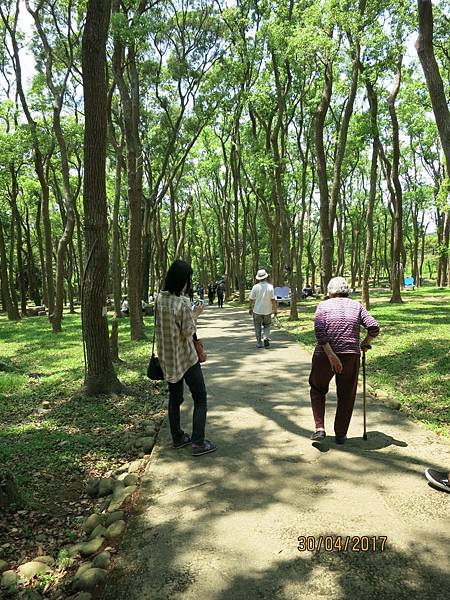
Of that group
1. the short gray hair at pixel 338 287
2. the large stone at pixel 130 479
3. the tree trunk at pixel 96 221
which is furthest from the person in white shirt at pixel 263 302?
the large stone at pixel 130 479

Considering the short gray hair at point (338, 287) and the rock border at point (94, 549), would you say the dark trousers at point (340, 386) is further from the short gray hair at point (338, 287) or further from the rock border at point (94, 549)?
the rock border at point (94, 549)

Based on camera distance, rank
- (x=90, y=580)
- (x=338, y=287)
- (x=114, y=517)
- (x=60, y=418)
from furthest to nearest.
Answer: (x=60, y=418)
(x=338, y=287)
(x=114, y=517)
(x=90, y=580)

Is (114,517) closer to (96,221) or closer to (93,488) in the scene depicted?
(93,488)

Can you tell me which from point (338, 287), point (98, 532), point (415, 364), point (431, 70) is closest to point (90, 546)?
point (98, 532)

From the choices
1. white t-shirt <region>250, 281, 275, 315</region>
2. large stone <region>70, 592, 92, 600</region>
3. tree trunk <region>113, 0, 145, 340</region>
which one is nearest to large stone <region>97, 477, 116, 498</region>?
large stone <region>70, 592, 92, 600</region>

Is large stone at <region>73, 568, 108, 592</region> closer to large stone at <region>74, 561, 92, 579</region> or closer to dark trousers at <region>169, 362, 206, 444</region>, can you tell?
large stone at <region>74, 561, 92, 579</region>

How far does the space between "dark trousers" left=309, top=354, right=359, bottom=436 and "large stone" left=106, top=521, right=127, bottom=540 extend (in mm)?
2268

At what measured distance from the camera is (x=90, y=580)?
2.84 m

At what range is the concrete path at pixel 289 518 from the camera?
266cm

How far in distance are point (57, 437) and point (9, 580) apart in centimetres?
274

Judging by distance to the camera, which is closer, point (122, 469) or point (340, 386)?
point (340, 386)

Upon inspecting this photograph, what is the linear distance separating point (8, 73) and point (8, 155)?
11.4ft

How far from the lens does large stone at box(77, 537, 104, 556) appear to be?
10.7ft

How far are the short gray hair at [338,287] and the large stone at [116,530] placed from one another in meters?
2.99
